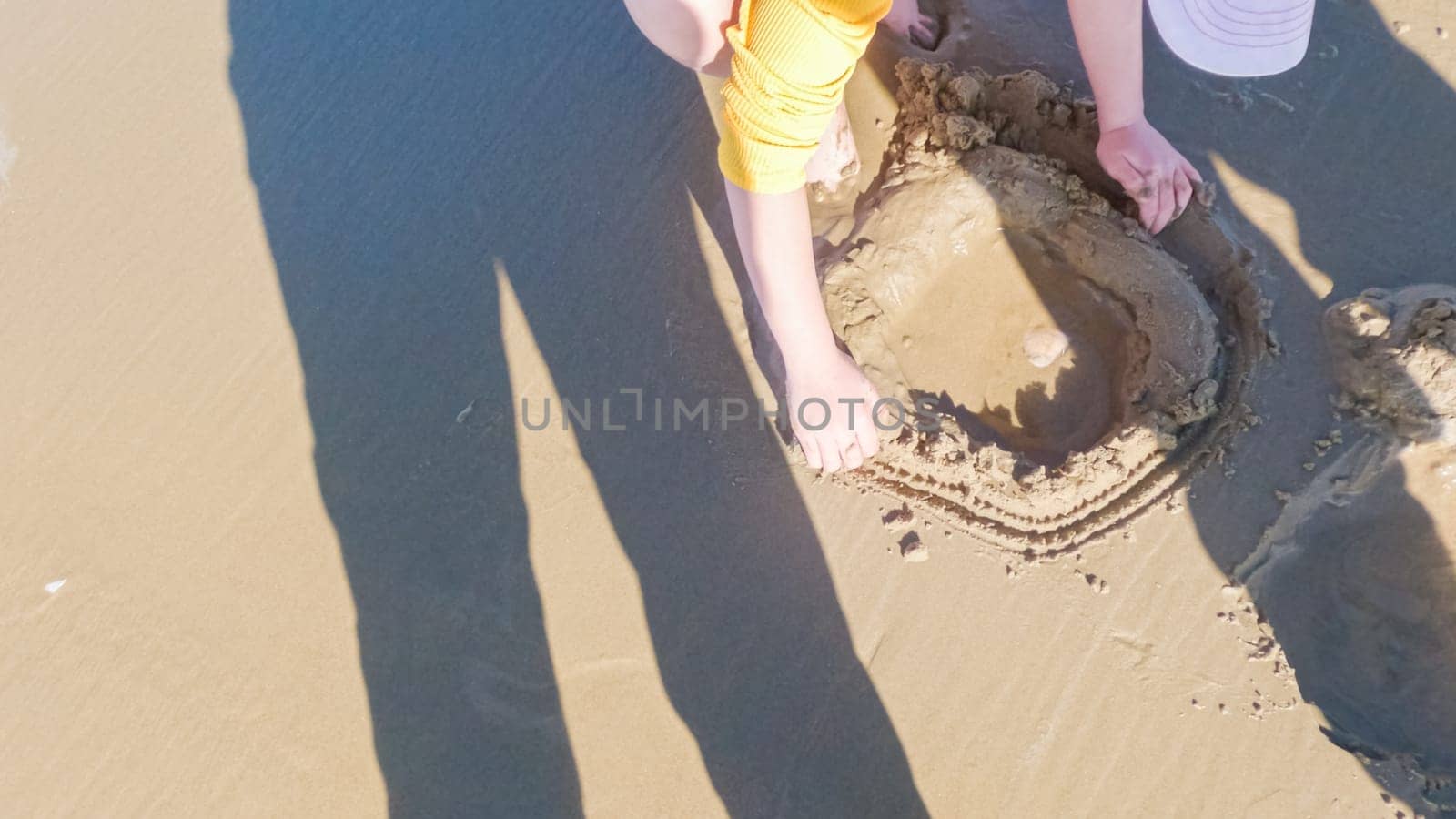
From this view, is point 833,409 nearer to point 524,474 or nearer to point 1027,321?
point 1027,321

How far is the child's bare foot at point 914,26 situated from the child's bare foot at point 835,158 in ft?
0.75

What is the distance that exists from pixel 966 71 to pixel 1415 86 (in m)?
0.91

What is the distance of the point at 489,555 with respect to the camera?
170 centimetres

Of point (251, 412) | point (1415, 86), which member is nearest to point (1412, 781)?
point (1415, 86)

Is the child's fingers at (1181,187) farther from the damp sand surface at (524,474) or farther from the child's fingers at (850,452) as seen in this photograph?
the child's fingers at (850,452)

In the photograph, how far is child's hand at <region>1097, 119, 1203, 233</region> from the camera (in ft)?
5.32

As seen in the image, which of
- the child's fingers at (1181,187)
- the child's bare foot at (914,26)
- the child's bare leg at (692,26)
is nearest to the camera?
the child's bare leg at (692,26)

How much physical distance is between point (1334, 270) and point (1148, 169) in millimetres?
427

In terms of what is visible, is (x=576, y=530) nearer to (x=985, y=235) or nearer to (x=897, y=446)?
(x=897, y=446)

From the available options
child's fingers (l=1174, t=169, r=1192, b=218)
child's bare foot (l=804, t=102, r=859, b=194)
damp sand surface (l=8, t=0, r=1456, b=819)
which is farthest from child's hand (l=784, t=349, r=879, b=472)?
child's fingers (l=1174, t=169, r=1192, b=218)

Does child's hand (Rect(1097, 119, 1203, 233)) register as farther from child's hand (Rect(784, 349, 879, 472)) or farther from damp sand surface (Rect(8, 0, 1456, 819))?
child's hand (Rect(784, 349, 879, 472))

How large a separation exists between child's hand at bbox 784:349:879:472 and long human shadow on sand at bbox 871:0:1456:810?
2.05 feet

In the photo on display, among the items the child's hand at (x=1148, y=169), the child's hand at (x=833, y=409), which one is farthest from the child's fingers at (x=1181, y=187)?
the child's hand at (x=833, y=409)

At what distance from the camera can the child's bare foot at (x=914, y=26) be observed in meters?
1.85
